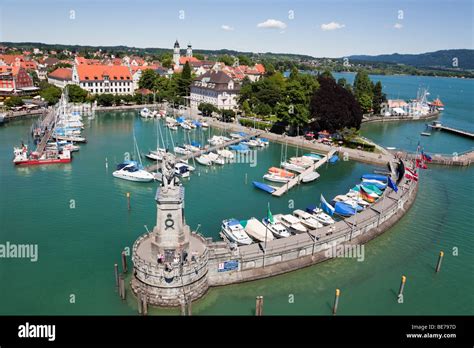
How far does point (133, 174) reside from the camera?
51.0m

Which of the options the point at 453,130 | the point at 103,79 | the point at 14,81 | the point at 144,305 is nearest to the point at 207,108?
the point at 103,79

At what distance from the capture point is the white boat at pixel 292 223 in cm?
3666

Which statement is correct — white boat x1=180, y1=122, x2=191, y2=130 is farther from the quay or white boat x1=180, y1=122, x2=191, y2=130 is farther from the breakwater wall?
the quay

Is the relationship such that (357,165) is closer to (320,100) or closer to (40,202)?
(320,100)

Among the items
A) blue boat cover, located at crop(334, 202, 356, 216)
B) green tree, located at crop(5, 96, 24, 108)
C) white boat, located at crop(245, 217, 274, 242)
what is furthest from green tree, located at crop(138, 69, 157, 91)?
white boat, located at crop(245, 217, 274, 242)

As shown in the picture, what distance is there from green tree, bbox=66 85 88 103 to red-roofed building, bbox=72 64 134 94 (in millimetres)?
10820

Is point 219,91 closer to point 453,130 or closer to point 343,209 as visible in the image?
point 453,130

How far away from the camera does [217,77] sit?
342 ft

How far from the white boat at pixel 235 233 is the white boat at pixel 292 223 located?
467cm

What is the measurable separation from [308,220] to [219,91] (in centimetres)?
6940

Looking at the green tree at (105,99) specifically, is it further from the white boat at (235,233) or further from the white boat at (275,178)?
the white boat at (235,233)

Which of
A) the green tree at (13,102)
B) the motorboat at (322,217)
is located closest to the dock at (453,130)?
the motorboat at (322,217)

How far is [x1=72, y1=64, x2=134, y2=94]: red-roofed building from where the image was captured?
11519 cm

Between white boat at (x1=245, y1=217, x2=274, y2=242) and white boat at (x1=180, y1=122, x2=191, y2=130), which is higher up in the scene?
white boat at (x1=180, y1=122, x2=191, y2=130)
